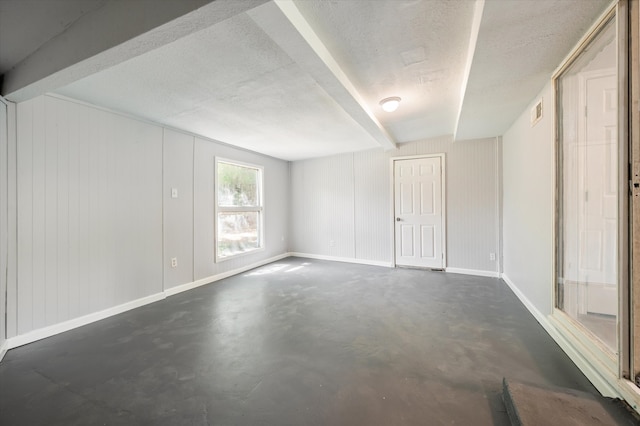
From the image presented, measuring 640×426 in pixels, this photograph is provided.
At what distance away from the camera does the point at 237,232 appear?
15.2 ft

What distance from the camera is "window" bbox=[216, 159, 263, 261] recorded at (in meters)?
4.24

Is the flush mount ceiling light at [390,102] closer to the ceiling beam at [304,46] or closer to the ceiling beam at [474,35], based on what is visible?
the ceiling beam at [304,46]

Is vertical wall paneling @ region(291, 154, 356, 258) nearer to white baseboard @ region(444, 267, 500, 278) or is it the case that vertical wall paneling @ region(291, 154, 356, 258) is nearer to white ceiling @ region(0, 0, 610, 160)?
white baseboard @ region(444, 267, 500, 278)

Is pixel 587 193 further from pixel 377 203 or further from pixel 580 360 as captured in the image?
pixel 377 203

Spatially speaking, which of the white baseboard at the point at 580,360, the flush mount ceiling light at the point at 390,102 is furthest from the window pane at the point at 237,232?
the white baseboard at the point at 580,360

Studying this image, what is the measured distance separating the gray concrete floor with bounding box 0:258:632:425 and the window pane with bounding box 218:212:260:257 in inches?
54.3

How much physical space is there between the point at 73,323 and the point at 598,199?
4.78 metres

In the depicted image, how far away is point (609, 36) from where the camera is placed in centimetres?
148

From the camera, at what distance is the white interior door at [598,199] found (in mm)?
1730


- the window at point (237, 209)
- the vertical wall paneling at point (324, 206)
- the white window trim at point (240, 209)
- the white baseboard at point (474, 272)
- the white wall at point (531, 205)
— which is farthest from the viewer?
the vertical wall paneling at point (324, 206)

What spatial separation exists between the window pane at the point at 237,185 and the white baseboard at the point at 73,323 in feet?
5.93

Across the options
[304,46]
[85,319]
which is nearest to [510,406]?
[304,46]

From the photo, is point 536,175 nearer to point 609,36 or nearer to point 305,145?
point 609,36

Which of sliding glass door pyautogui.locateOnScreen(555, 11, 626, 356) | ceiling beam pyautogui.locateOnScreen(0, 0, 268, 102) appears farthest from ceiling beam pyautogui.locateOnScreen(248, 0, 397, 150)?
sliding glass door pyautogui.locateOnScreen(555, 11, 626, 356)
